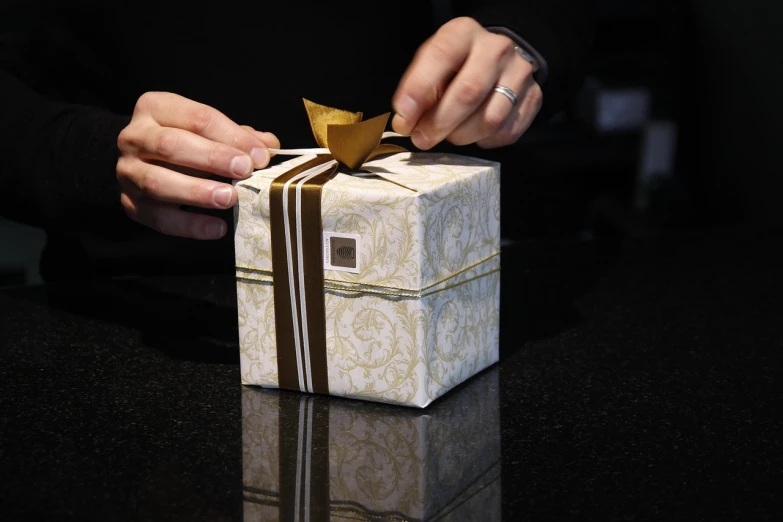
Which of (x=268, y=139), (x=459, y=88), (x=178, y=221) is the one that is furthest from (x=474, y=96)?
(x=178, y=221)

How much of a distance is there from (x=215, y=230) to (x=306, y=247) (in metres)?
0.16

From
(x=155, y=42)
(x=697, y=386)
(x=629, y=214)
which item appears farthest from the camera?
(x=629, y=214)

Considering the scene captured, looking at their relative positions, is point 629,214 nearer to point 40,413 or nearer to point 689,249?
point 689,249

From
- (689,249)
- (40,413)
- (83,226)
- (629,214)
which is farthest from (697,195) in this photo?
(40,413)

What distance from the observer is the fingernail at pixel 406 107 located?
874 millimetres

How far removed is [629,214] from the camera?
9.02 feet

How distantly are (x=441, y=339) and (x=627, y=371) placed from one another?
0.69 feet

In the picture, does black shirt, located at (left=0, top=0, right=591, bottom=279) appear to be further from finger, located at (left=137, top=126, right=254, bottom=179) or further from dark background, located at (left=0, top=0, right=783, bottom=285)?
dark background, located at (left=0, top=0, right=783, bottom=285)

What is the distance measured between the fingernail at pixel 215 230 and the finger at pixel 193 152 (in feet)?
0.26

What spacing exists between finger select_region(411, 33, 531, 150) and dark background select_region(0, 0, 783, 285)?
1.53 meters

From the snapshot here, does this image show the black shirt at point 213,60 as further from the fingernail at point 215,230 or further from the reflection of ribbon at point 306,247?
the reflection of ribbon at point 306,247

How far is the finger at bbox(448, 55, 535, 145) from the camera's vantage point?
0.92m

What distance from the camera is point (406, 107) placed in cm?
88

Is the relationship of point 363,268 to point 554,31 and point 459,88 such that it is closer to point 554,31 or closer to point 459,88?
point 459,88
